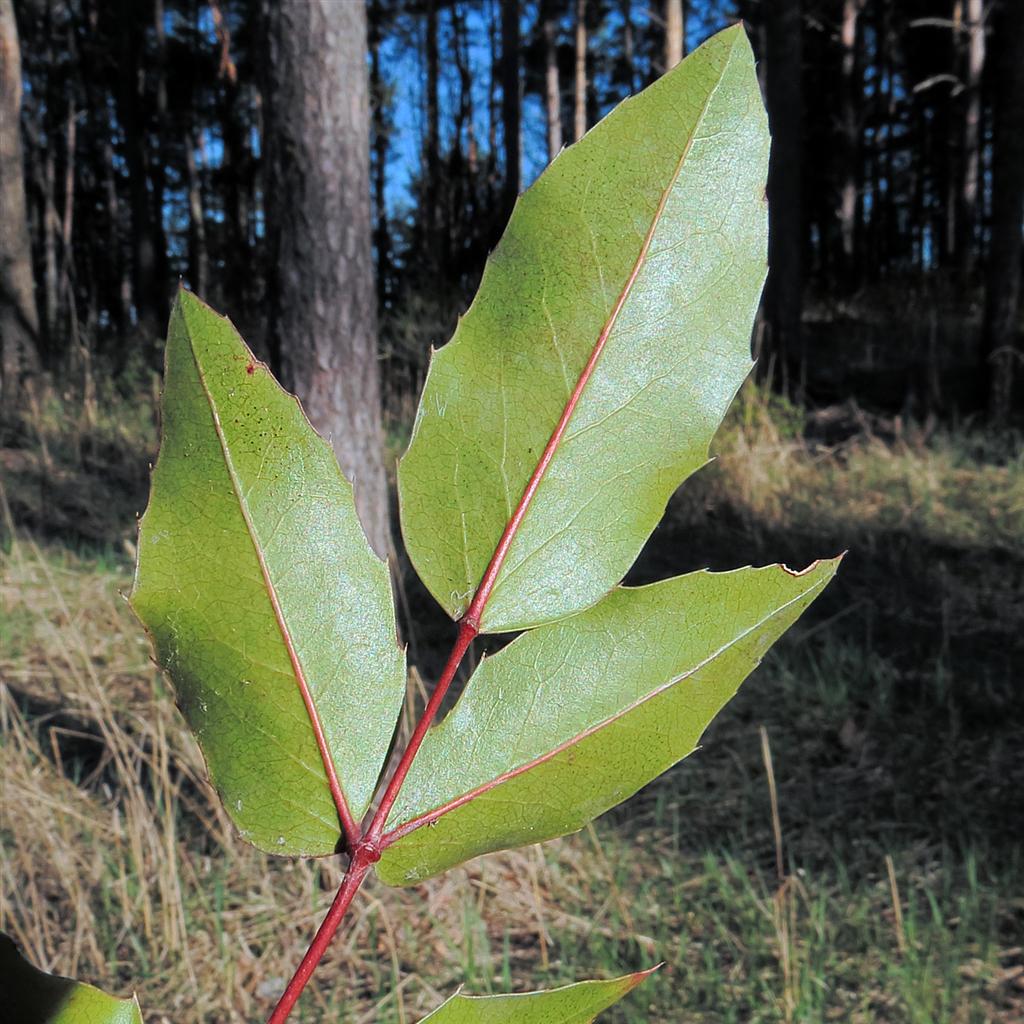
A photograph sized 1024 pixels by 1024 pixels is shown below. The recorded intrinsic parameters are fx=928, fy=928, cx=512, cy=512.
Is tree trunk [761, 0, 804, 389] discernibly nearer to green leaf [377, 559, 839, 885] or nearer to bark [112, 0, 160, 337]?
green leaf [377, 559, 839, 885]

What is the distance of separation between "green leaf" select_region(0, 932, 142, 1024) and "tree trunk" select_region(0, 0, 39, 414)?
18.1 feet

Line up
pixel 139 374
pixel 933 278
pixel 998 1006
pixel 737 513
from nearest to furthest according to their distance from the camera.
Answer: pixel 998 1006 < pixel 737 513 < pixel 139 374 < pixel 933 278

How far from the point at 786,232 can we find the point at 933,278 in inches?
156

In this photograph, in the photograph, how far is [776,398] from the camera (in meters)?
4.62

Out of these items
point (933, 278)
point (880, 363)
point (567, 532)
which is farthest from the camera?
point (933, 278)

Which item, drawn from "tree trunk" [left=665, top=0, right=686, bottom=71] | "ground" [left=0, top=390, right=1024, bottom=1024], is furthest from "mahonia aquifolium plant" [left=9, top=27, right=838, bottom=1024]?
"tree trunk" [left=665, top=0, right=686, bottom=71]

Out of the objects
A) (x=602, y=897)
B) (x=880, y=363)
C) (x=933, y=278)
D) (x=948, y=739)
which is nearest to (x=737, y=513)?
(x=948, y=739)

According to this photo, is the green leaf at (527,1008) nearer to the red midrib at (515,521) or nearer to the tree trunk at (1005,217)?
the red midrib at (515,521)

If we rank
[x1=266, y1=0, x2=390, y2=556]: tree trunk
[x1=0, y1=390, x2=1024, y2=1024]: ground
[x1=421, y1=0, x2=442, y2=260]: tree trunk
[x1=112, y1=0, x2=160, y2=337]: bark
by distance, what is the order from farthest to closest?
[x1=112, y1=0, x2=160, y2=337]: bark, [x1=421, y1=0, x2=442, y2=260]: tree trunk, [x1=266, y1=0, x2=390, y2=556]: tree trunk, [x1=0, y1=390, x2=1024, y2=1024]: ground

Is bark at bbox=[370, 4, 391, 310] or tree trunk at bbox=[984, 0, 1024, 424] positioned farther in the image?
bark at bbox=[370, 4, 391, 310]

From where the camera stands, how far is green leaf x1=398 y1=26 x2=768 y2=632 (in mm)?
170

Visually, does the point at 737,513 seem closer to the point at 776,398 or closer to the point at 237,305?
the point at 776,398

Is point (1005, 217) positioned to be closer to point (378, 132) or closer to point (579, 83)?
point (579, 83)

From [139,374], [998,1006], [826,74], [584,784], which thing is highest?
[826,74]
